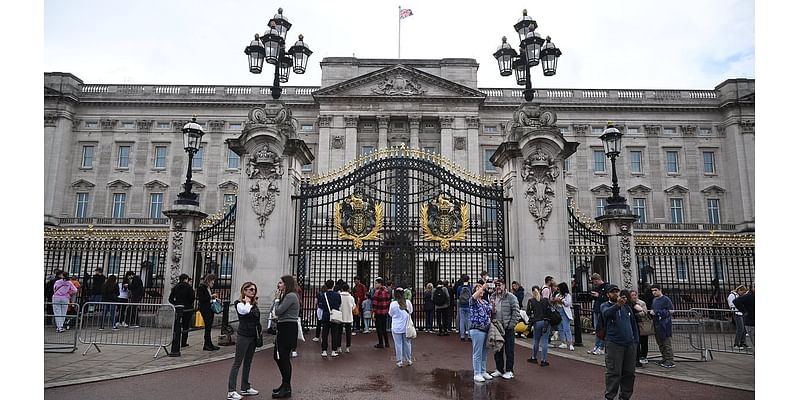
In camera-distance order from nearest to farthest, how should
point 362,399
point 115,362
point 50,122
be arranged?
point 362,399, point 115,362, point 50,122

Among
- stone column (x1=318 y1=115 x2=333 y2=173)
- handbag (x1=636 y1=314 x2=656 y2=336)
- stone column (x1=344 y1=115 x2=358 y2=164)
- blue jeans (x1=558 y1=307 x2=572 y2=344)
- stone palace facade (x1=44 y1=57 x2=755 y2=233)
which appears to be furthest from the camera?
stone palace facade (x1=44 y1=57 x2=755 y2=233)

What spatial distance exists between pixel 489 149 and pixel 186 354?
42.4 metres

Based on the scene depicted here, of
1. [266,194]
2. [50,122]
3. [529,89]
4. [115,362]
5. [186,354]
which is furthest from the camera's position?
[50,122]

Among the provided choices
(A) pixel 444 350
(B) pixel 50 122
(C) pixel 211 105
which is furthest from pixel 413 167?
(B) pixel 50 122

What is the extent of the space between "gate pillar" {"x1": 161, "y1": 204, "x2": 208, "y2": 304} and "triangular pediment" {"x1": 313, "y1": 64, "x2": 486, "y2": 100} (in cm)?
3530

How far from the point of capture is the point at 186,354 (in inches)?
443

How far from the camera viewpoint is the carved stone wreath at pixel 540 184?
14.2 metres

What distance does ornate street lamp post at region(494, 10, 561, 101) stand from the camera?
14430 millimetres

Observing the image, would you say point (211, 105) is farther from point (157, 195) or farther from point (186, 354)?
point (186, 354)

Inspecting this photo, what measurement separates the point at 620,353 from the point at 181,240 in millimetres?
12919

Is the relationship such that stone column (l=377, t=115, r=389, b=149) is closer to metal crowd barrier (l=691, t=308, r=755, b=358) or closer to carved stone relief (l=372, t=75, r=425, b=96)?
carved stone relief (l=372, t=75, r=425, b=96)

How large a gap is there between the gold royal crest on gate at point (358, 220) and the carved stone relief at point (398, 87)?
118ft

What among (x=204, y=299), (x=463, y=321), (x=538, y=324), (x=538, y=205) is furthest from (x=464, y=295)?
(x=204, y=299)

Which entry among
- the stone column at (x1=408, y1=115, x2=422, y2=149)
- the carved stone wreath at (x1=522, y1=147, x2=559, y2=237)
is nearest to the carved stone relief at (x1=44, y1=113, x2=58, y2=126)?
the stone column at (x1=408, y1=115, x2=422, y2=149)
